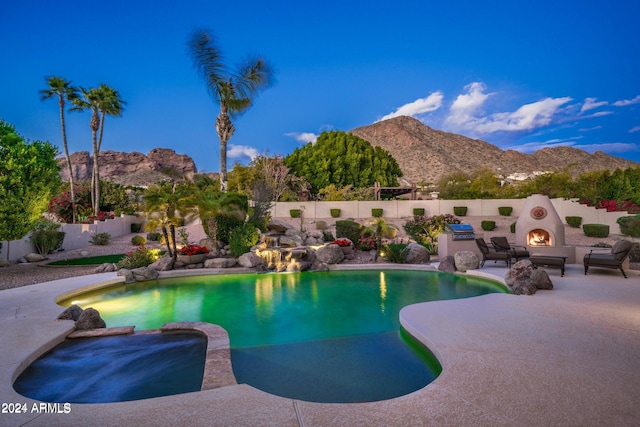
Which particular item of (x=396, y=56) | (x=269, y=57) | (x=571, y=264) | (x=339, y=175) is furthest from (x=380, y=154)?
(x=571, y=264)

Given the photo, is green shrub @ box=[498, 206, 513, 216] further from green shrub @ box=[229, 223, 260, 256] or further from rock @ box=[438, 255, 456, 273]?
green shrub @ box=[229, 223, 260, 256]

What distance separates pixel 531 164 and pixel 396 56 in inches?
1416

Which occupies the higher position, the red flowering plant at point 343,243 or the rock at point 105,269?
the red flowering plant at point 343,243

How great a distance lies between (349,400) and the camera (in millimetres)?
3398

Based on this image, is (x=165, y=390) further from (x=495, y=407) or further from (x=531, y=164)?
(x=531, y=164)

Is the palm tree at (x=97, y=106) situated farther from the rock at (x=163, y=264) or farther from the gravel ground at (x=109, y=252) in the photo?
the rock at (x=163, y=264)

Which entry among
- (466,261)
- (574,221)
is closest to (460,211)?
(574,221)

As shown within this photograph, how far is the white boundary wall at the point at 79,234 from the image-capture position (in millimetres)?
12921

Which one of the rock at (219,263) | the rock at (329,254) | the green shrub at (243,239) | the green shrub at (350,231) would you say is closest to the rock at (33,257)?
the rock at (219,263)

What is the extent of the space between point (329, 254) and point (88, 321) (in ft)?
27.6

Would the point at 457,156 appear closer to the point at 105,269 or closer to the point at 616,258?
the point at 616,258

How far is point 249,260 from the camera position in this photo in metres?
12.0

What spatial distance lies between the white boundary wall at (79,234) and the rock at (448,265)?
1635 centimetres

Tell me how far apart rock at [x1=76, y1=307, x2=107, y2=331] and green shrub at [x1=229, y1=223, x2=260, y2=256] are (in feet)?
24.1
